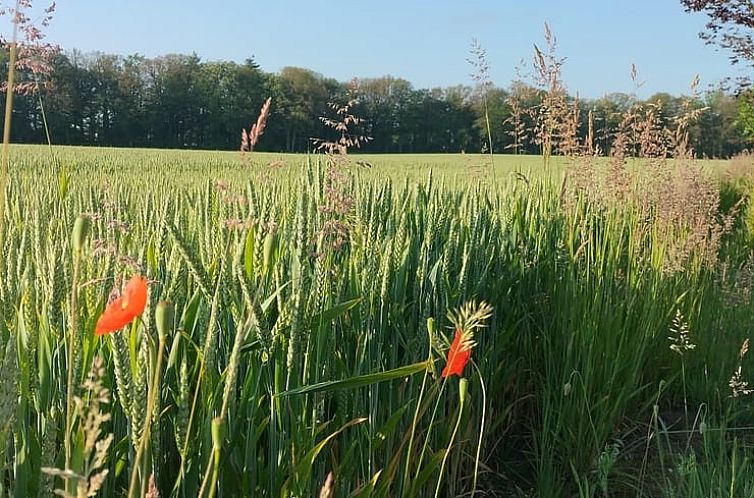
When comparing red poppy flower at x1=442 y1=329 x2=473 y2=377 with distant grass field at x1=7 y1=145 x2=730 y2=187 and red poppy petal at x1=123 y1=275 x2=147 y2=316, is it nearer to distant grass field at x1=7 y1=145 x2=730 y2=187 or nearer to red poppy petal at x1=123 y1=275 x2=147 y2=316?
red poppy petal at x1=123 y1=275 x2=147 y2=316

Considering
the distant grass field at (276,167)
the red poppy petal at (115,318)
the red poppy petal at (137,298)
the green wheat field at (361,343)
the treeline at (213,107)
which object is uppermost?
the treeline at (213,107)

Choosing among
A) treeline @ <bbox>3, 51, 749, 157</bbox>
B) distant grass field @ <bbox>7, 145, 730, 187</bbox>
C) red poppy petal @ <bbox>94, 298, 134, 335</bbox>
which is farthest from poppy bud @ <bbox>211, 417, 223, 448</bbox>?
treeline @ <bbox>3, 51, 749, 157</bbox>

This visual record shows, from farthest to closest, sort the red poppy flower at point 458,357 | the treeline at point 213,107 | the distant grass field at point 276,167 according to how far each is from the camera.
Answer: the treeline at point 213,107, the distant grass field at point 276,167, the red poppy flower at point 458,357

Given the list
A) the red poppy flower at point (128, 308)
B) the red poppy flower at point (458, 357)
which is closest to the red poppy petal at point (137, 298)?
the red poppy flower at point (128, 308)

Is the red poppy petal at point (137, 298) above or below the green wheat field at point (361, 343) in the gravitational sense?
above

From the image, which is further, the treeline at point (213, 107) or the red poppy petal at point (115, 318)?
the treeline at point (213, 107)

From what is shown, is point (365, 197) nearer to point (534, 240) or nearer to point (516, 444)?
point (534, 240)

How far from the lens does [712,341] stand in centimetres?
303

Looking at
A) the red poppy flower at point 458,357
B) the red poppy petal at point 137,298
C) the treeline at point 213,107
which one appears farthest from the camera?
the treeline at point 213,107

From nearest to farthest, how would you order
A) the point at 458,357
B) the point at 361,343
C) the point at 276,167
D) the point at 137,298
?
the point at 137,298 < the point at 458,357 < the point at 361,343 < the point at 276,167

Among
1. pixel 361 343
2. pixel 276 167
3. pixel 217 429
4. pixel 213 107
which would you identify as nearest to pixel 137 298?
pixel 217 429

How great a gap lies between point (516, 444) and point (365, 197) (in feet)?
3.87

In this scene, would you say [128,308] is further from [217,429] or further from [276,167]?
[276,167]

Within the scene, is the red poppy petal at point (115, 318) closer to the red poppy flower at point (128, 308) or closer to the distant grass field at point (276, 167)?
the red poppy flower at point (128, 308)
